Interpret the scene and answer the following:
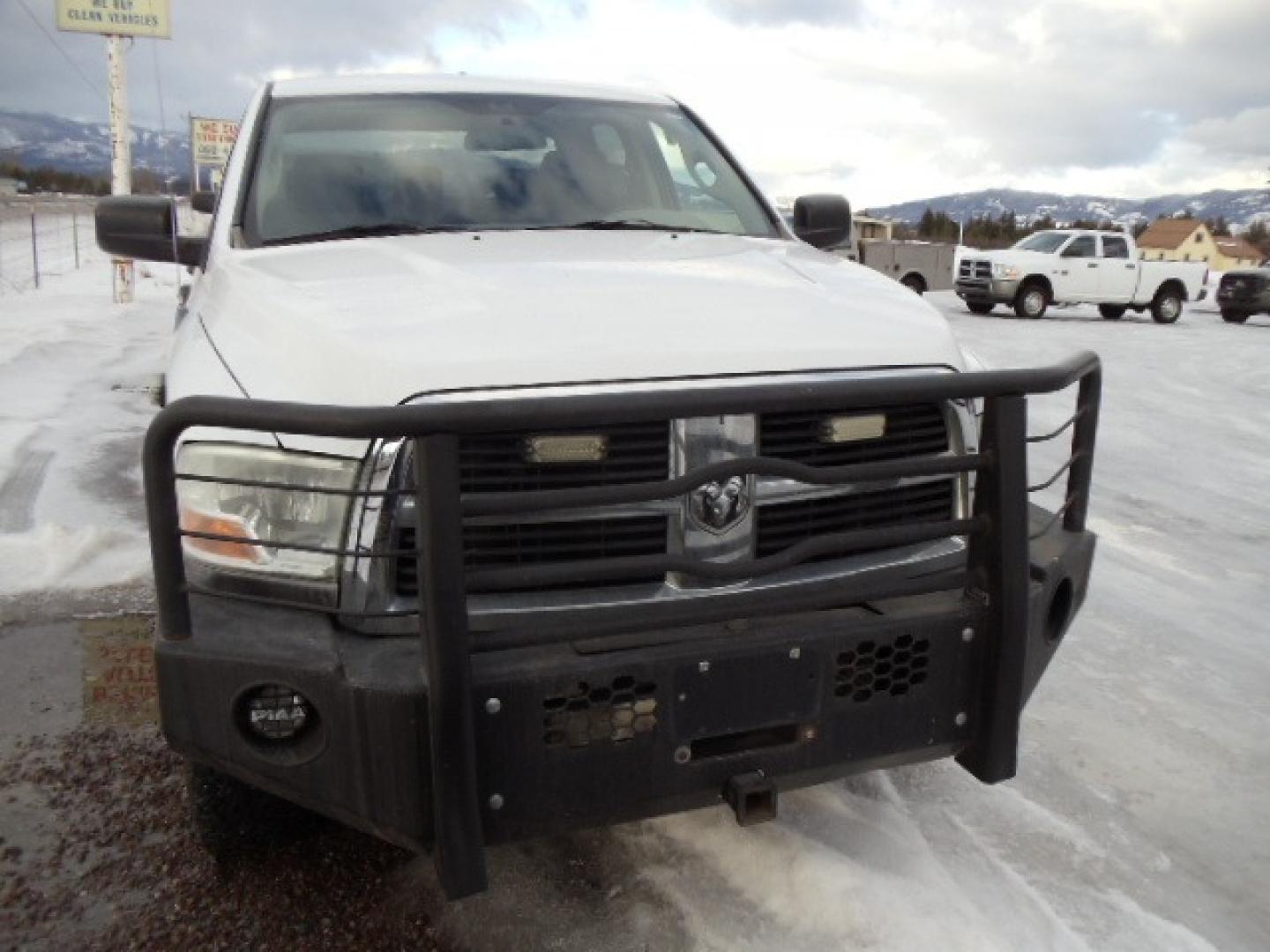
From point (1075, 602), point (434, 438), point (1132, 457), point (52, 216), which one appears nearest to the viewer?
point (434, 438)

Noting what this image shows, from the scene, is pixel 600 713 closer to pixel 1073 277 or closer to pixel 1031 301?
pixel 1031 301

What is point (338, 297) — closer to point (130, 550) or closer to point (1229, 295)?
point (130, 550)

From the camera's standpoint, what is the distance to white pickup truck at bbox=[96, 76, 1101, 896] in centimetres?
191

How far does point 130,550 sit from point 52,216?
47.9 m

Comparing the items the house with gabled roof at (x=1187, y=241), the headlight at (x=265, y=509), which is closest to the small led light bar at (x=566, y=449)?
the headlight at (x=265, y=509)

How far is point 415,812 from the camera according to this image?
1.95m

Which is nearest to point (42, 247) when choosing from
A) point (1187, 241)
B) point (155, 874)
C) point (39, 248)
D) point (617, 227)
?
point (39, 248)

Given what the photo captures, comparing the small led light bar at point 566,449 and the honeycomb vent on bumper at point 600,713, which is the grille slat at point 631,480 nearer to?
the small led light bar at point 566,449

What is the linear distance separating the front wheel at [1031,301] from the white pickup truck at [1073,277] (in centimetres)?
2

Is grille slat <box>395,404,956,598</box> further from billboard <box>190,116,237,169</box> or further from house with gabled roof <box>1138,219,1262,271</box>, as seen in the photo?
house with gabled roof <box>1138,219,1262,271</box>

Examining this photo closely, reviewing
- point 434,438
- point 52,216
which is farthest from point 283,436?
point 52,216

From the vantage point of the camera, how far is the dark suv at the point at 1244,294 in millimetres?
21547

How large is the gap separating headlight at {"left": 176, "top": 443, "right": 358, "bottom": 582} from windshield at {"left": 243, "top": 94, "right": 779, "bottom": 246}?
119 centimetres

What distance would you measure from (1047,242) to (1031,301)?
157 centimetres
